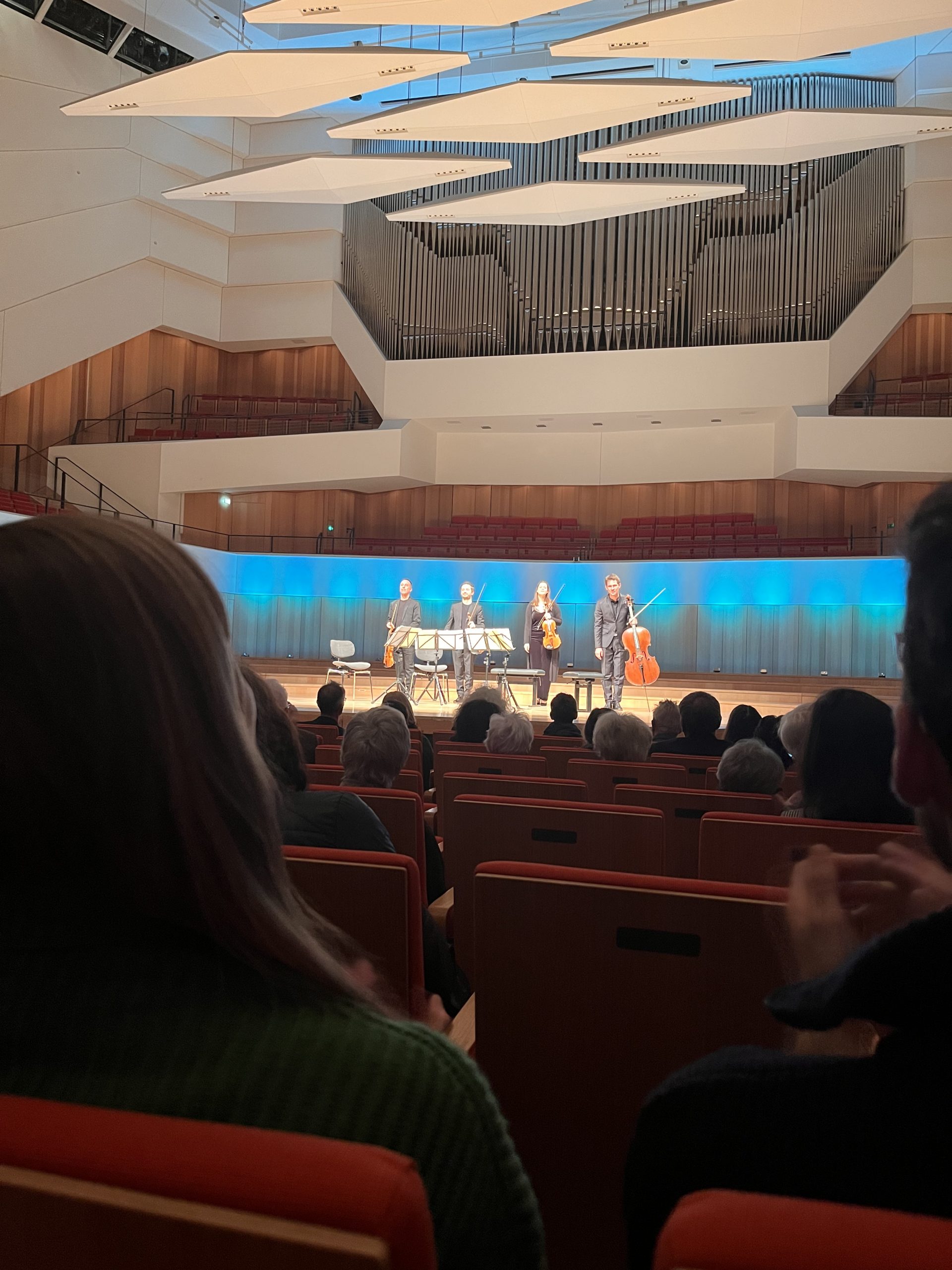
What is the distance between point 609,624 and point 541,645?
4.91 feet

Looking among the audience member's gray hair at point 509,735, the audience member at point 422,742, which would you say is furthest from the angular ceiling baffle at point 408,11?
the audience member's gray hair at point 509,735

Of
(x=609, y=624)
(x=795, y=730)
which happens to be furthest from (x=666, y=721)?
(x=609, y=624)

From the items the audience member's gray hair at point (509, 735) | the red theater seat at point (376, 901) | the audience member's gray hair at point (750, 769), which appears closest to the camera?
the red theater seat at point (376, 901)

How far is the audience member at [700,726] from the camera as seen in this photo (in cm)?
504

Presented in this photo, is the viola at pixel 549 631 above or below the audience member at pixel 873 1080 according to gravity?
above

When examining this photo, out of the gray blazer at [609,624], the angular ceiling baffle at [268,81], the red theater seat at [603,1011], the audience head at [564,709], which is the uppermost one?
the angular ceiling baffle at [268,81]

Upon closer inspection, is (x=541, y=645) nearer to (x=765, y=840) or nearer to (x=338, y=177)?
(x=338, y=177)

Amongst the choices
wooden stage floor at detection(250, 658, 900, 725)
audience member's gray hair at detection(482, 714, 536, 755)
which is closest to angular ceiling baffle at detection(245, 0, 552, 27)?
wooden stage floor at detection(250, 658, 900, 725)

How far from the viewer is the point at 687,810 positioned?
10.2 ft

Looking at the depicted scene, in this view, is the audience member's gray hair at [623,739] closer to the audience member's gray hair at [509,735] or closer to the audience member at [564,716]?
the audience member's gray hair at [509,735]

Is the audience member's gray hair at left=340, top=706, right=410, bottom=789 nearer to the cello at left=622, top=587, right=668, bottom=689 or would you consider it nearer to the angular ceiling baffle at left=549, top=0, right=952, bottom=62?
the angular ceiling baffle at left=549, top=0, right=952, bottom=62

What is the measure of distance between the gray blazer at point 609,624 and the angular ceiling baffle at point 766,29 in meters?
5.42

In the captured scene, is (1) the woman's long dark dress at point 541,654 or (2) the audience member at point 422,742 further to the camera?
(1) the woman's long dark dress at point 541,654

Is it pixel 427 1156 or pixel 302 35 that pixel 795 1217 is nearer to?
pixel 427 1156
